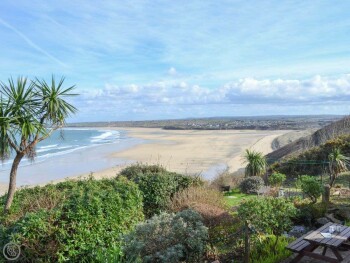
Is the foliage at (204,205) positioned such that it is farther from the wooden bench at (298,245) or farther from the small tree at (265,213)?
the wooden bench at (298,245)

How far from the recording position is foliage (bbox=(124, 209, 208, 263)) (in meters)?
6.14

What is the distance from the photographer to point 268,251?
21.8 ft

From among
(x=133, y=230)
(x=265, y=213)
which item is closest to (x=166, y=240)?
(x=133, y=230)

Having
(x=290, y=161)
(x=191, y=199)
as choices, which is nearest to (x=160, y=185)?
(x=191, y=199)

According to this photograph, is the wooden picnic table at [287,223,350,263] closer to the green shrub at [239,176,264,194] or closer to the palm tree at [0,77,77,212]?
the palm tree at [0,77,77,212]

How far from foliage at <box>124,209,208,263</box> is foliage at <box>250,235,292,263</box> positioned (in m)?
1.01

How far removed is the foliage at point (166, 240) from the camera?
614 centimetres

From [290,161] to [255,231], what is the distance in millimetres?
19444

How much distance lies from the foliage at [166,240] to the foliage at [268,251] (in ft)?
3.31

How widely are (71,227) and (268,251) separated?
149 inches

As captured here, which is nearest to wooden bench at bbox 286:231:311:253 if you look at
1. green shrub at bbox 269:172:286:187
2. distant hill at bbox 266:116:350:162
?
green shrub at bbox 269:172:286:187

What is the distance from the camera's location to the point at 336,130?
3155 cm

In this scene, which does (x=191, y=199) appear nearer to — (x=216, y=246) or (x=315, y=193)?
(x=216, y=246)

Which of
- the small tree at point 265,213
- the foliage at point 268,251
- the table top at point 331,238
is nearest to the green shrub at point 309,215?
the foliage at point 268,251
